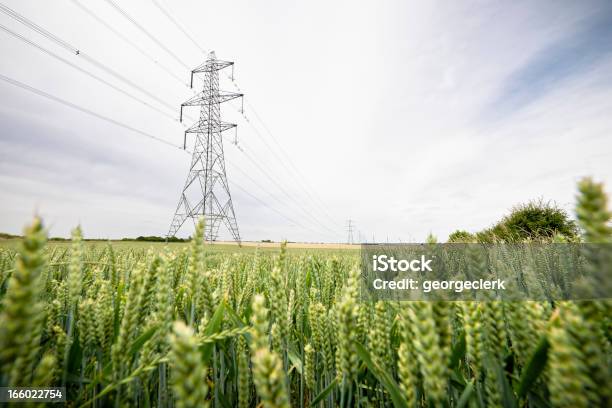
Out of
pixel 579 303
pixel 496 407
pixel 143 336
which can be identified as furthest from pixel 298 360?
pixel 579 303

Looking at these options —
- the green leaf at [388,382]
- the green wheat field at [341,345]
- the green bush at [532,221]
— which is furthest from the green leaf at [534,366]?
the green bush at [532,221]

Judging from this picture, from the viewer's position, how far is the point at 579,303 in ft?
1.78

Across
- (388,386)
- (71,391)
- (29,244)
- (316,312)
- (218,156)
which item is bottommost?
(71,391)

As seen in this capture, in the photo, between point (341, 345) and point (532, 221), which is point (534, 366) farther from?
point (532, 221)

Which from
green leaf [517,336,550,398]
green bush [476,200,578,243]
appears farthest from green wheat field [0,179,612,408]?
green bush [476,200,578,243]

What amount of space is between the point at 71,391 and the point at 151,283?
0.78 meters

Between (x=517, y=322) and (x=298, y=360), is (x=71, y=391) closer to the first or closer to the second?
(x=298, y=360)

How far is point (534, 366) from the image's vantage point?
726 mm

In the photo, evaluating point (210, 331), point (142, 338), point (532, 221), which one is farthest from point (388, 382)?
point (532, 221)

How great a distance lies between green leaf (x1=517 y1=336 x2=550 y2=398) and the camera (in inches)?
27.2

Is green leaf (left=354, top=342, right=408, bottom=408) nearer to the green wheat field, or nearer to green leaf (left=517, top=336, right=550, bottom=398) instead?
the green wheat field

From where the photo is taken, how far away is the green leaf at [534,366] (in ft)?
2.27

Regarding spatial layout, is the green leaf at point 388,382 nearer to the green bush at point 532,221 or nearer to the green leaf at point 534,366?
the green leaf at point 534,366

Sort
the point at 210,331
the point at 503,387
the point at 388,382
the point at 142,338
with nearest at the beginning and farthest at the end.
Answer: the point at 503,387
the point at 388,382
the point at 142,338
the point at 210,331
